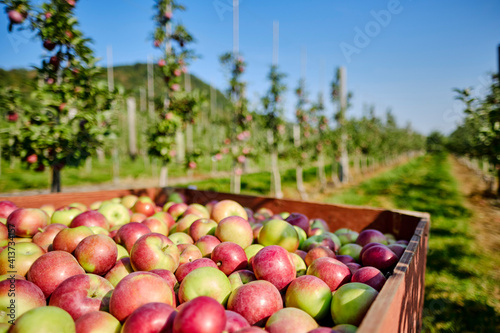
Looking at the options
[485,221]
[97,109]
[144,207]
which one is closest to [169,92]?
[97,109]

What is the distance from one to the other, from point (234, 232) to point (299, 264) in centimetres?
52

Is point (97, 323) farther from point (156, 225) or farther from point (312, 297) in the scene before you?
point (156, 225)

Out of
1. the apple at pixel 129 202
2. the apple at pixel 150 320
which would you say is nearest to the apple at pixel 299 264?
the apple at pixel 150 320

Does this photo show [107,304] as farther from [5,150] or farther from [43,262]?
[5,150]

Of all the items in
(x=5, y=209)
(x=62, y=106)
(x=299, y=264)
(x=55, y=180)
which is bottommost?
(x=299, y=264)

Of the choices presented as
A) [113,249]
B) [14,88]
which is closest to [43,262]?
[113,249]

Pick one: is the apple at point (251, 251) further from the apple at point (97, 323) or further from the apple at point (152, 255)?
the apple at point (97, 323)

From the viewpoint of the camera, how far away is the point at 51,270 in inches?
58.4

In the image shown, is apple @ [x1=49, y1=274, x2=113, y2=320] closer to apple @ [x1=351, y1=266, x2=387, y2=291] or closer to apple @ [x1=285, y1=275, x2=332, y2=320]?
apple @ [x1=285, y1=275, x2=332, y2=320]

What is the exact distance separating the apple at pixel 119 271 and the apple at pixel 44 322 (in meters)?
0.55

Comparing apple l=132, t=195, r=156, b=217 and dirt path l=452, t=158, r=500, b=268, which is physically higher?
apple l=132, t=195, r=156, b=217

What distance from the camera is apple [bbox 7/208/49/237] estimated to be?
2.09 meters

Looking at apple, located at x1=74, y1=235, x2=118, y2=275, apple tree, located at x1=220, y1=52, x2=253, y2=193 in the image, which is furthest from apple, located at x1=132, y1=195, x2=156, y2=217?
apple tree, located at x1=220, y1=52, x2=253, y2=193

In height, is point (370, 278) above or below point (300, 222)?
below
